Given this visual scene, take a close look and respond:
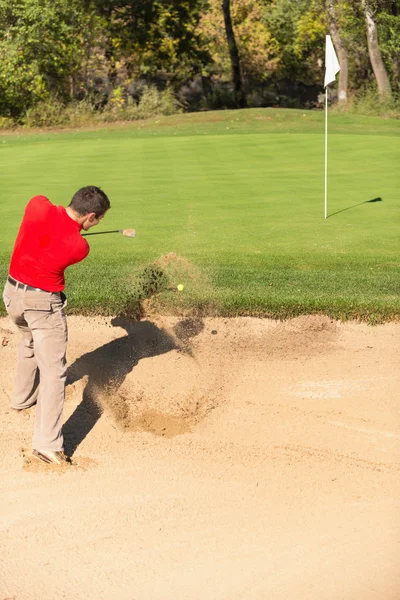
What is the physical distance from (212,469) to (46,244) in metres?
2.00

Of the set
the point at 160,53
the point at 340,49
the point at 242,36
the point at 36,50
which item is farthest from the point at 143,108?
the point at 242,36

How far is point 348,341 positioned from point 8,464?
375cm

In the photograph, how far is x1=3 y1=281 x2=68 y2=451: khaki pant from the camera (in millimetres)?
6344

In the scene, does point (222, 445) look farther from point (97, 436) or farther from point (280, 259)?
point (280, 259)

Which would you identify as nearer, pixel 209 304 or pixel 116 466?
pixel 116 466

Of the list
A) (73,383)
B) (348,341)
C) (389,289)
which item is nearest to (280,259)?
(389,289)

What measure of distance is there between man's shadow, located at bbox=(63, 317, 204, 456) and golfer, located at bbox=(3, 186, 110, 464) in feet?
1.28

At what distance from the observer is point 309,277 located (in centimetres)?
1032

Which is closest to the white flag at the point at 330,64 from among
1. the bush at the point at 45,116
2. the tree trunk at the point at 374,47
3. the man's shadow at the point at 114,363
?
the man's shadow at the point at 114,363

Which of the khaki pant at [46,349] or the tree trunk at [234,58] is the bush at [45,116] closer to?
the tree trunk at [234,58]

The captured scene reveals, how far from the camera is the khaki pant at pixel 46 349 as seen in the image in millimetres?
6344

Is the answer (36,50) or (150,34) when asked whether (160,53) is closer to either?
(150,34)

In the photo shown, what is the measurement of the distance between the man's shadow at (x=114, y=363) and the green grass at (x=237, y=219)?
443mm

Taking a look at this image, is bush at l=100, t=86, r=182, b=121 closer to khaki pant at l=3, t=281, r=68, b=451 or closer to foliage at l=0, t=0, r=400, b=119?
foliage at l=0, t=0, r=400, b=119
